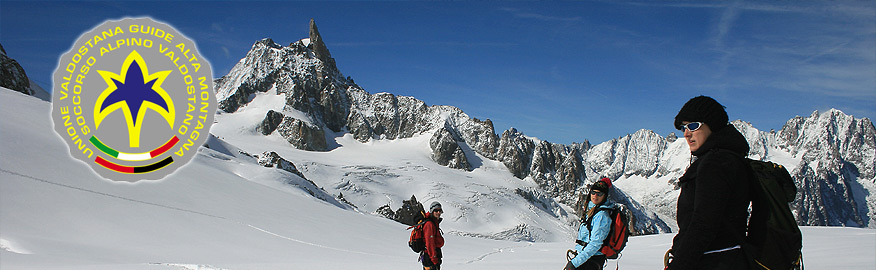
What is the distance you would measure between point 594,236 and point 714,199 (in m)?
2.62

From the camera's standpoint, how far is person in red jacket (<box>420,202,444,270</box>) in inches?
363

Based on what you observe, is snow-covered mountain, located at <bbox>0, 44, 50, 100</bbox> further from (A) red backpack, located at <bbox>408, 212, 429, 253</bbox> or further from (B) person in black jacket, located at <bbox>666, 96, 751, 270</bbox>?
(B) person in black jacket, located at <bbox>666, 96, 751, 270</bbox>

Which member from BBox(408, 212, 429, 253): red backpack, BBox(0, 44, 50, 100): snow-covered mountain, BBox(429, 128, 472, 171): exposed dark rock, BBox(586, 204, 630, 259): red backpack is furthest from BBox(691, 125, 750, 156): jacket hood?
BBox(429, 128, 472, 171): exposed dark rock

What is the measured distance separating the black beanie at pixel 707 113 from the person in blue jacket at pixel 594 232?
2.29 metres

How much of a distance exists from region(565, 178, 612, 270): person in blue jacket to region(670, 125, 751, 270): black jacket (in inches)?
84.2

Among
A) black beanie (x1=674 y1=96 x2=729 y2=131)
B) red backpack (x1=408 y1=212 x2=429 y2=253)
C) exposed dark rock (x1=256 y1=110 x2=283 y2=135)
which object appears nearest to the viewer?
black beanie (x1=674 y1=96 x2=729 y2=131)

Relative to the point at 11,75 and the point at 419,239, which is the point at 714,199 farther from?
the point at 11,75

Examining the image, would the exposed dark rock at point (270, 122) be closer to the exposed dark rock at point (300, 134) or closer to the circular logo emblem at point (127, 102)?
the exposed dark rock at point (300, 134)

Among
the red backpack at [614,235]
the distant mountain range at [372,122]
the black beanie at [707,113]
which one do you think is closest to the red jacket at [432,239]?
the red backpack at [614,235]

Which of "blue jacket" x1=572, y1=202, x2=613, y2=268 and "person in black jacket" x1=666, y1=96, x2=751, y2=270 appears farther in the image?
"blue jacket" x1=572, y1=202, x2=613, y2=268

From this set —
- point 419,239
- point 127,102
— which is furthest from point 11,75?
point 419,239

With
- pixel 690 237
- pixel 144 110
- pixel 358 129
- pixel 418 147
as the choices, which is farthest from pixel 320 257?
pixel 358 129

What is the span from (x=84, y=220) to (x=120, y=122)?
5.00 m

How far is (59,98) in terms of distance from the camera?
1802cm
